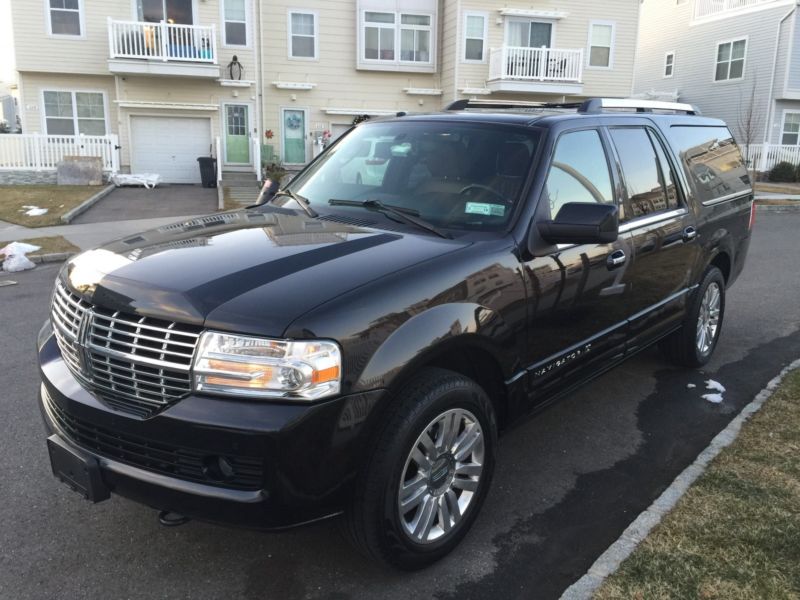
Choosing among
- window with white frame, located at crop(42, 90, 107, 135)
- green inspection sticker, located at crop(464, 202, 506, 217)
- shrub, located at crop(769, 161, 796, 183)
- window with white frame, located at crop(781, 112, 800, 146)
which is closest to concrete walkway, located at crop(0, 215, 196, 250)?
green inspection sticker, located at crop(464, 202, 506, 217)

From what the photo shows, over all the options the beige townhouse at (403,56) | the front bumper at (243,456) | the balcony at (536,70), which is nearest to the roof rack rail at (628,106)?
the front bumper at (243,456)

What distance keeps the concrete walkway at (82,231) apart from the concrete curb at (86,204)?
0.52 meters

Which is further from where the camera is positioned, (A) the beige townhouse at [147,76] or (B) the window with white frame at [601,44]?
(B) the window with white frame at [601,44]

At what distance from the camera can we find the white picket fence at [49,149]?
2003 centimetres

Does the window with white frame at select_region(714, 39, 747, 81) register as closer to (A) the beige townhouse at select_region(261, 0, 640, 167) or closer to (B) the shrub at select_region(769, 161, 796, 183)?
(B) the shrub at select_region(769, 161, 796, 183)

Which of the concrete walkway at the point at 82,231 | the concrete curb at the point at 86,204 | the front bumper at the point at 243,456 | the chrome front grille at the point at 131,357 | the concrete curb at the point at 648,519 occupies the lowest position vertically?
the concrete walkway at the point at 82,231

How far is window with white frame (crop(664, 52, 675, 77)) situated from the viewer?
1334 inches

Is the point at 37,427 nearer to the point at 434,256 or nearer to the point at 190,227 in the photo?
the point at 190,227

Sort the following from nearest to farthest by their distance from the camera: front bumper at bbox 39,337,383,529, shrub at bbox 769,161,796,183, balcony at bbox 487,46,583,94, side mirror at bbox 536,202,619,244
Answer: front bumper at bbox 39,337,383,529 → side mirror at bbox 536,202,619,244 → balcony at bbox 487,46,583,94 → shrub at bbox 769,161,796,183

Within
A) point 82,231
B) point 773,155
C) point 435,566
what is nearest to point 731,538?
point 435,566

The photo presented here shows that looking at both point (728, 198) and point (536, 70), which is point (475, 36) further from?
point (728, 198)

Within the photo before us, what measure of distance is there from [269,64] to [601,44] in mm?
12182

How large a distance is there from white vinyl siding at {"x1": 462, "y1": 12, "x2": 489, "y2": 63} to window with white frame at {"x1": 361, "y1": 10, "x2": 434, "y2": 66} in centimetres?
128

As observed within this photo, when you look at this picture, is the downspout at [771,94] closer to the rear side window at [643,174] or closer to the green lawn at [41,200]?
the green lawn at [41,200]
